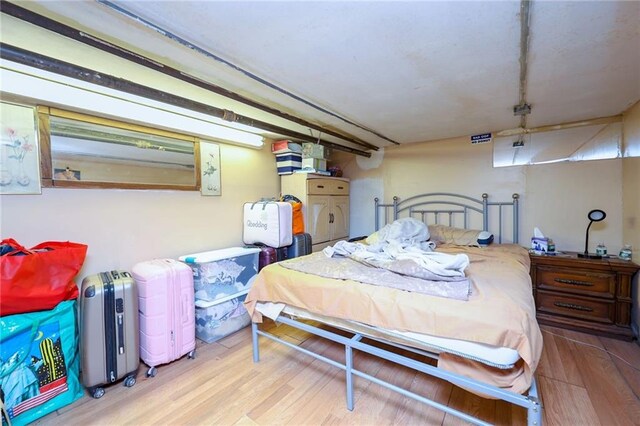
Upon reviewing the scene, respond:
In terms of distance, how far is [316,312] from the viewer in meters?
1.80

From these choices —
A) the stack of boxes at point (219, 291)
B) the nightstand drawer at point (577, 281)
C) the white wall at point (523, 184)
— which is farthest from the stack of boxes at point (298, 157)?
the nightstand drawer at point (577, 281)

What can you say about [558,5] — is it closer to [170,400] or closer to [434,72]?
[434,72]

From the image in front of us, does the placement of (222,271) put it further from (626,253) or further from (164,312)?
(626,253)

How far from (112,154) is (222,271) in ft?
4.50

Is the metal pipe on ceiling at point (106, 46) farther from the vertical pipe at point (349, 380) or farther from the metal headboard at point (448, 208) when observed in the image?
the metal headboard at point (448, 208)

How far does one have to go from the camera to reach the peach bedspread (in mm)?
1208

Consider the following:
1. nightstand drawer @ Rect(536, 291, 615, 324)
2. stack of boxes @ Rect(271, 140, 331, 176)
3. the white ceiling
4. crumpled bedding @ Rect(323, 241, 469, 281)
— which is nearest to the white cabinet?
stack of boxes @ Rect(271, 140, 331, 176)

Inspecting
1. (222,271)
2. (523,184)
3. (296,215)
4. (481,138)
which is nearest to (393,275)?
(222,271)

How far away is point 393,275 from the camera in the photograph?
5.87 feet

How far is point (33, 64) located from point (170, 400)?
2.05 m

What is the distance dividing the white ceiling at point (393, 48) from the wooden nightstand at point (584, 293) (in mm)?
1477

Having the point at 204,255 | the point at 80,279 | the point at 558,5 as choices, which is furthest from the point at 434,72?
the point at 80,279

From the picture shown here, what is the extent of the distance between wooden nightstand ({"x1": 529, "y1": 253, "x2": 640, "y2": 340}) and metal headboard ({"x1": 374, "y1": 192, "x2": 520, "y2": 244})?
61 centimetres

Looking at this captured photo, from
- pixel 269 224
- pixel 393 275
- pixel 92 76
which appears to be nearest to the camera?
pixel 92 76
